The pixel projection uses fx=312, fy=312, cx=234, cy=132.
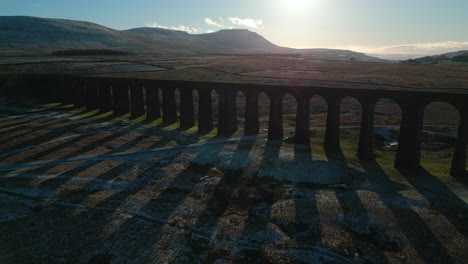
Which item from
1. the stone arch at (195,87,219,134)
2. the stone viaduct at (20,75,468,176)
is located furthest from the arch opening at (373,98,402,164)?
the stone arch at (195,87,219,134)

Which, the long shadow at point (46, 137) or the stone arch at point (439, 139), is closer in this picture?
the stone arch at point (439, 139)

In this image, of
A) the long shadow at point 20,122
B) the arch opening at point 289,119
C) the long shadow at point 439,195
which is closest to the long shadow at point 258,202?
the arch opening at point 289,119

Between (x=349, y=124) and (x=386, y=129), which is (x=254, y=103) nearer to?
(x=349, y=124)

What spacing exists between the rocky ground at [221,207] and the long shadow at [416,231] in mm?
60

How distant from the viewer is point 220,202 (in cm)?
2223

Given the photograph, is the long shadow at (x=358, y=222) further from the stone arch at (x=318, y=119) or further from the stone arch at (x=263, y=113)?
the stone arch at (x=263, y=113)

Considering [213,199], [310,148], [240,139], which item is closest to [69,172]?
[213,199]

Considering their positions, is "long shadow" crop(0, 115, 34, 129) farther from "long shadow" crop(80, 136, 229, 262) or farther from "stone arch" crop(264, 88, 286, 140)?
"stone arch" crop(264, 88, 286, 140)

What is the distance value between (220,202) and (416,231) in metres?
12.2

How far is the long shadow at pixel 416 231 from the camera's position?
16.0 metres

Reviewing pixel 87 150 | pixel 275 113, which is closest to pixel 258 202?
pixel 275 113

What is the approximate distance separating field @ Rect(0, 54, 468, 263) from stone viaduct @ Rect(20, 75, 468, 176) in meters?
1.90

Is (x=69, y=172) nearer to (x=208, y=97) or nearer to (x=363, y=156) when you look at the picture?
(x=208, y=97)

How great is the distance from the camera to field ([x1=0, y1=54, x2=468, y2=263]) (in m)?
16.9
